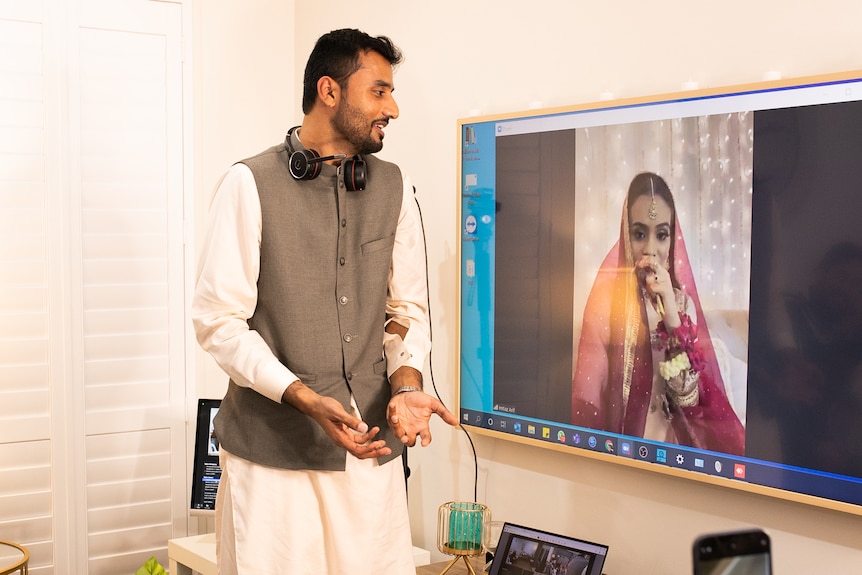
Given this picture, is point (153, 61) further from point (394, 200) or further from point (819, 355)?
point (819, 355)

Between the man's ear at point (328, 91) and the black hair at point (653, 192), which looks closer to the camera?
the man's ear at point (328, 91)

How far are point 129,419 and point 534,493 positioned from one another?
5.12ft

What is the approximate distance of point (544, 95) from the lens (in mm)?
2445

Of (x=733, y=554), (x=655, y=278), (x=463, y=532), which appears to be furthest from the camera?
(x=463, y=532)

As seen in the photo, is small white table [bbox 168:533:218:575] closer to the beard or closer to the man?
the man

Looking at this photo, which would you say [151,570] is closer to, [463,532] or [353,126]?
[463,532]

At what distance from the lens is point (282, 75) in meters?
3.61

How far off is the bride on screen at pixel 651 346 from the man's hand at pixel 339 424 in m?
0.76

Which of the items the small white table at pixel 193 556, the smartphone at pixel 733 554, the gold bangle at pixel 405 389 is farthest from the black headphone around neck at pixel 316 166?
the small white table at pixel 193 556

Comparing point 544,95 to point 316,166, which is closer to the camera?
point 316,166

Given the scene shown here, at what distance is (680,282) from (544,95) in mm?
689

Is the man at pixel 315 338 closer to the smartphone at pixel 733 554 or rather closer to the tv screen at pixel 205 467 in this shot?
the smartphone at pixel 733 554

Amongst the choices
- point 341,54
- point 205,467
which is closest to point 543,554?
point 341,54

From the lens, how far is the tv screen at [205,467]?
3.07m
